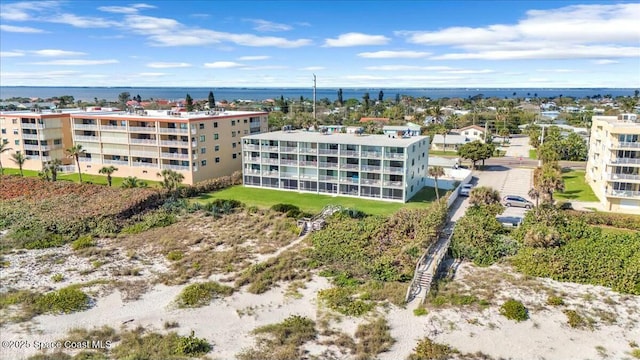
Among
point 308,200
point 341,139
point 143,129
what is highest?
point 143,129

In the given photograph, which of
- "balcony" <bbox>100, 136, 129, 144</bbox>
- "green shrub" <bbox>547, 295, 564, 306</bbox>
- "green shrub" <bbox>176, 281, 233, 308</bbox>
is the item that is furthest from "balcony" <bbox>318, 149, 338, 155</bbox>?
"green shrub" <bbox>547, 295, 564, 306</bbox>

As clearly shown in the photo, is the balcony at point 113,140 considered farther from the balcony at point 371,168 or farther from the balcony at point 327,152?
the balcony at point 371,168

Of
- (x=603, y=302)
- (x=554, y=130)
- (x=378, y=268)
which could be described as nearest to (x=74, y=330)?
(x=378, y=268)

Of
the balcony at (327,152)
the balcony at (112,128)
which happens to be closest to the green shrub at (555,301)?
the balcony at (327,152)

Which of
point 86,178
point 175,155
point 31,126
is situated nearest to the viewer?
point 175,155

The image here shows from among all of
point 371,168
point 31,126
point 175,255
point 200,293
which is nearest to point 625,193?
point 371,168

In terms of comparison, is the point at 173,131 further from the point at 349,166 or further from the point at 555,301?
the point at 555,301
